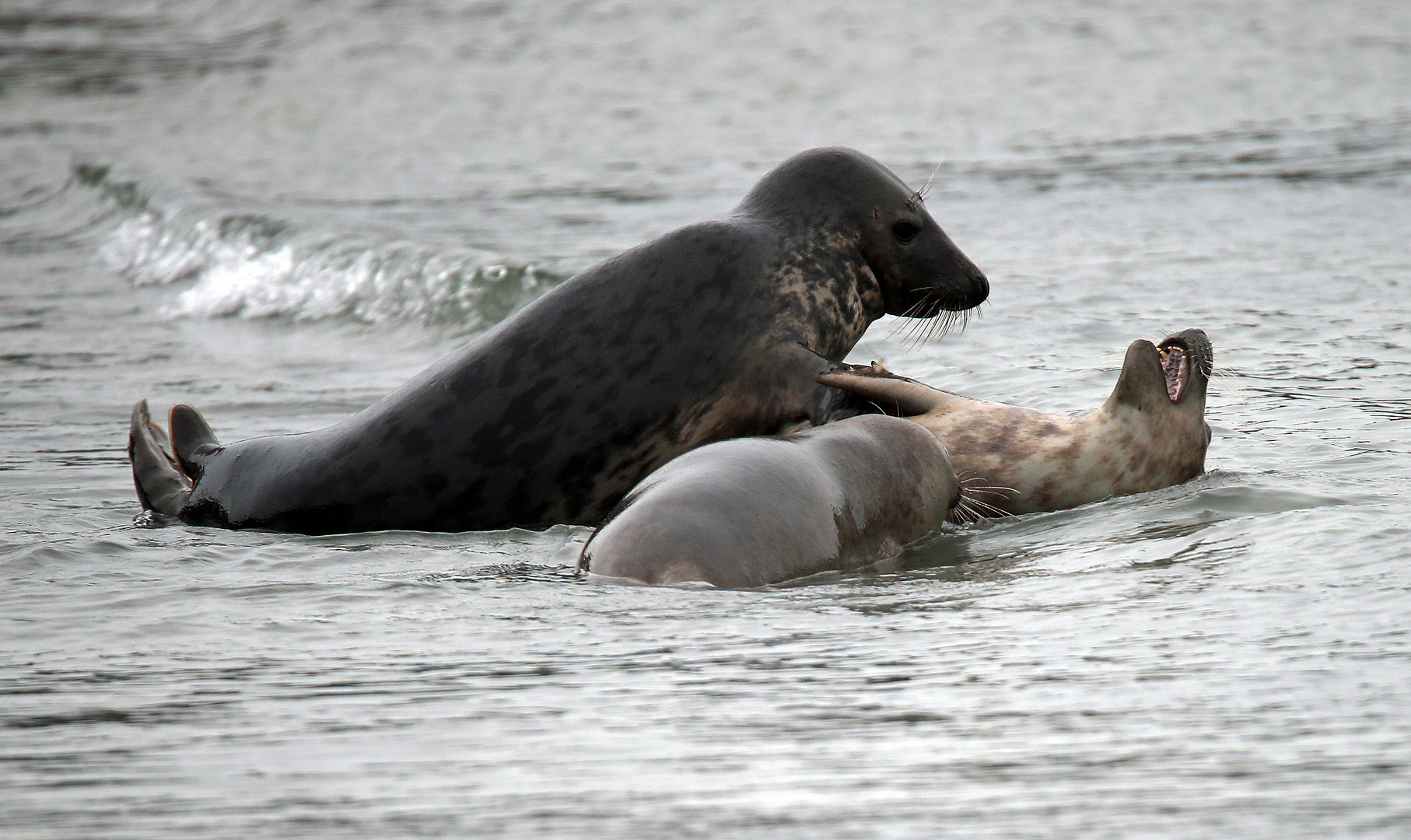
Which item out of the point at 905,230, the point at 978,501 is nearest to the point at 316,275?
the point at 905,230

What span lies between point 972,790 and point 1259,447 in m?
3.66

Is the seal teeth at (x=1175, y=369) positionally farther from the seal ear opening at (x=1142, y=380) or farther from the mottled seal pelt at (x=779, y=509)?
the mottled seal pelt at (x=779, y=509)

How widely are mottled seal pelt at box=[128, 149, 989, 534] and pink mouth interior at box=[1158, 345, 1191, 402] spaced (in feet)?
3.83

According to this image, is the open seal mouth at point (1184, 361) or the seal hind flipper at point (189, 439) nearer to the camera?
the open seal mouth at point (1184, 361)

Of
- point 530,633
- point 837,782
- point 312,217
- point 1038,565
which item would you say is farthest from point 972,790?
point 312,217

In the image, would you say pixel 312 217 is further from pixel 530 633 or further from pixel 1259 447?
pixel 530 633

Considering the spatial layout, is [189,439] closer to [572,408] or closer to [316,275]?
[572,408]

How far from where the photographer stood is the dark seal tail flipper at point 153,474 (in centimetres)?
623

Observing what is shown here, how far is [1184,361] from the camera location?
5941 mm

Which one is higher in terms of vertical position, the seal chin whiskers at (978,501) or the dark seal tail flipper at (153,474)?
the dark seal tail flipper at (153,474)

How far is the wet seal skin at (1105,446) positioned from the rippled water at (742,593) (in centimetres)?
17

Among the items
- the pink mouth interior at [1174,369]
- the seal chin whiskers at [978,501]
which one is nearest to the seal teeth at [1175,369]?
the pink mouth interior at [1174,369]

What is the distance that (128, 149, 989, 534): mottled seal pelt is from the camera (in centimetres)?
582

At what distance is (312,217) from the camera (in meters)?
16.5
